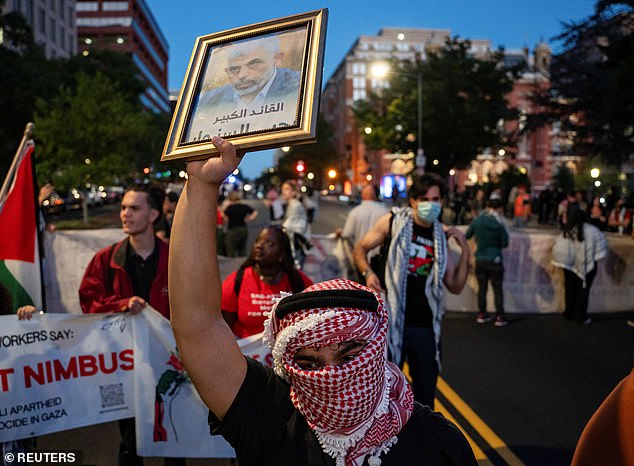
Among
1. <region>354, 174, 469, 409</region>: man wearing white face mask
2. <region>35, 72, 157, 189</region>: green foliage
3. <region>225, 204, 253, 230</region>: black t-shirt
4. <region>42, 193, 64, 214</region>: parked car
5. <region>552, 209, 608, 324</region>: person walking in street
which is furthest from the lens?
<region>42, 193, 64, 214</region>: parked car

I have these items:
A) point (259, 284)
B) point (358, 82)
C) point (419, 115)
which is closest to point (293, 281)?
point (259, 284)

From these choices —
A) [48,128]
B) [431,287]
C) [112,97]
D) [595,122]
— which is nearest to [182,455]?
[431,287]

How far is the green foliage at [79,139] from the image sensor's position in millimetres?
30234

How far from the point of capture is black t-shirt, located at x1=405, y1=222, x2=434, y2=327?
4.44 metres

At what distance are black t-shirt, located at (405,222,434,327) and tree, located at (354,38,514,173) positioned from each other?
3445cm

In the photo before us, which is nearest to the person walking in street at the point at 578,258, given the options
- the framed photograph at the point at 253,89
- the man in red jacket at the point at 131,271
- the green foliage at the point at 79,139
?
the man in red jacket at the point at 131,271

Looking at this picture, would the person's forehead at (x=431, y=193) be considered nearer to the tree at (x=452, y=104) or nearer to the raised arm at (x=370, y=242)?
the raised arm at (x=370, y=242)

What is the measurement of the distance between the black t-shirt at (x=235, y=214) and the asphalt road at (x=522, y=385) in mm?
4430

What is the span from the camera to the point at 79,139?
3066cm

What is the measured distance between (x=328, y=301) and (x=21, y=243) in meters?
3.50

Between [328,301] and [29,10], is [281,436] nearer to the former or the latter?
[328,301]

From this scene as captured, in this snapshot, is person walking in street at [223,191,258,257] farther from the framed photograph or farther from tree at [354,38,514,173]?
tree at [354,38,514,173]

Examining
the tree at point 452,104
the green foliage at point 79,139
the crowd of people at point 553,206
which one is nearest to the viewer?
the crowd of people at point 553,206

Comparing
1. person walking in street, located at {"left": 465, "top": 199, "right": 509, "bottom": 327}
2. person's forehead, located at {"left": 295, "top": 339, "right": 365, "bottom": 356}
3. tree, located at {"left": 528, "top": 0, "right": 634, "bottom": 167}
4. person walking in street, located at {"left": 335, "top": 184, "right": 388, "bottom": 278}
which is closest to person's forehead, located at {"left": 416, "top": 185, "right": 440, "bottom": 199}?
person's forehead, located at {"left": 295, "top": 339, "right": 365, "bottom": 356}
